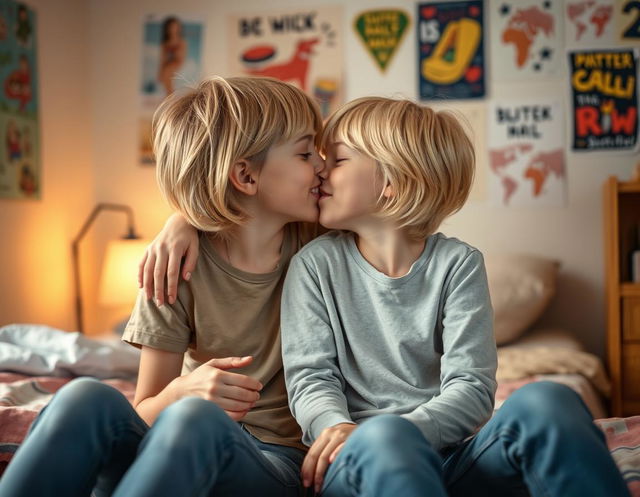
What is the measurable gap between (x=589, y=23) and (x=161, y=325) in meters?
2.47

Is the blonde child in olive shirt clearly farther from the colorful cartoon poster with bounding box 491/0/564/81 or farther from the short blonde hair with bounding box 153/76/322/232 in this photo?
the colorful cartoon poster with bounding box 491/0/564/81

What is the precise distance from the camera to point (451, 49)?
3.18 metres

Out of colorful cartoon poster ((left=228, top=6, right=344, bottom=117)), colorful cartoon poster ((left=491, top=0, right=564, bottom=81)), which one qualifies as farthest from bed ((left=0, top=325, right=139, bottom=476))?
colorful cartoon poster ((left=491, top=0, right=564, bottom=81))

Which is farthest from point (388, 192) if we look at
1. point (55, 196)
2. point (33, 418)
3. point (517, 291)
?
point (55, 196)

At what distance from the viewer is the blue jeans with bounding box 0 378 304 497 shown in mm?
865

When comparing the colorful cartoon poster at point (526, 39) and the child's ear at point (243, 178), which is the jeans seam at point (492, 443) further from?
the colorful cartoon poster at point (526, 39)

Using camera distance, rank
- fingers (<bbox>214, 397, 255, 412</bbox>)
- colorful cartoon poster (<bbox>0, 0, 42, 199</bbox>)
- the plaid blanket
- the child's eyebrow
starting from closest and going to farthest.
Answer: fingers (<bbox>214, 397, 255, 412</bbox>) < the child's eyebrow < the plaid blanket < colorful cartoon poster (<bbox>0, 0, 42, 199</bbox>)

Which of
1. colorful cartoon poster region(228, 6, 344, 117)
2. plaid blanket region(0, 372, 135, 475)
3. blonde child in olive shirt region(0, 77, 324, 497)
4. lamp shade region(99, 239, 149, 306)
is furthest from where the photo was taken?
colorful cartoon poster region(228, 6, 344, 117)

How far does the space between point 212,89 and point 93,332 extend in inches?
102

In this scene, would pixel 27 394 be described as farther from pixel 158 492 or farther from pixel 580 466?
pixel 580 466

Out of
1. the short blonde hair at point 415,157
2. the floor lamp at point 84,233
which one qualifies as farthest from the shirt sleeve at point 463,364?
the floor lamp at point 84,233

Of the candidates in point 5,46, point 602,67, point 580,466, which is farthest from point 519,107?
point 580,466

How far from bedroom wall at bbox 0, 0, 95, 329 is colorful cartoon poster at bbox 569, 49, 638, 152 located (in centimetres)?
208

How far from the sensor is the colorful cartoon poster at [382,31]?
3.21 m
